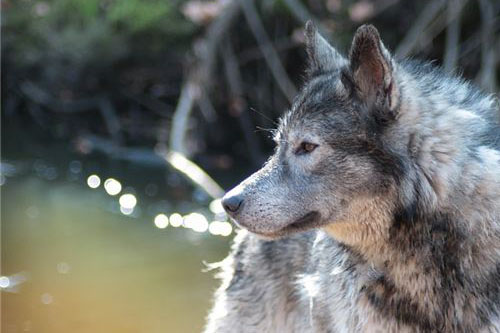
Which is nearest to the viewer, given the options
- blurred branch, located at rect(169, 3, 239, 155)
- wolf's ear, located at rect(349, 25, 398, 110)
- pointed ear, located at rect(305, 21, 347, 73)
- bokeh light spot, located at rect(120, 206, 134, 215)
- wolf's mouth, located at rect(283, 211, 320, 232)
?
wolf's ear, located at rect(349, 25, 398, 110)

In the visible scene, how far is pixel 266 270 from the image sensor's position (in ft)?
15.5

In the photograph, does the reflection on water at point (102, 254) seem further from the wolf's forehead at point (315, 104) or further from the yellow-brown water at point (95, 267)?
the wolf's forehead at point (315, 104)

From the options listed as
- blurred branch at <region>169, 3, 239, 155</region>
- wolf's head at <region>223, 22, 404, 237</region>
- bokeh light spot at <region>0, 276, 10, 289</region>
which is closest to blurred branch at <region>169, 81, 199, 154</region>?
blurred branch at <region>169, 3, 239, 155</region>

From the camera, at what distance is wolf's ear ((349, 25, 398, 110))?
3.57m

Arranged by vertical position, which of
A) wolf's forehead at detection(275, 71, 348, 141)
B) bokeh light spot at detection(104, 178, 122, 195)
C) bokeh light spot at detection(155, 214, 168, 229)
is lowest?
wolf's forehead at detection(275, 71, 348, 141)

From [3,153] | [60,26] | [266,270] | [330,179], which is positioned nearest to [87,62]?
[60,26]

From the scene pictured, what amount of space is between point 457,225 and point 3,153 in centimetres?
837

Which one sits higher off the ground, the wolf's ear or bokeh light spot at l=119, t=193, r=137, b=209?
bokeh light spot at l=119, t=193, r=137, b=209

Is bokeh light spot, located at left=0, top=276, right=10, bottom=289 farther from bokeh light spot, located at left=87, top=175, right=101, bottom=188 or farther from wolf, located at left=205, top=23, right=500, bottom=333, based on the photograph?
wolf, located at left=205, top=23, right=500, bottom=333

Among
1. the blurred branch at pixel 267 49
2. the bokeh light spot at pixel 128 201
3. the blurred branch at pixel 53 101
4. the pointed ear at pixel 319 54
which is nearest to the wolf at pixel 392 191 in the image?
the pointed ear at pixel 319 54

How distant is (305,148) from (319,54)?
582mm

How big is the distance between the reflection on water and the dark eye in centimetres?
321

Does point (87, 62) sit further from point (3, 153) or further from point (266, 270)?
point (266, 270)

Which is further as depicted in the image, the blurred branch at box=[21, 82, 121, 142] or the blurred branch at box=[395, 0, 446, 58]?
the blurred branch at box=[21, 82, 121, 142]
